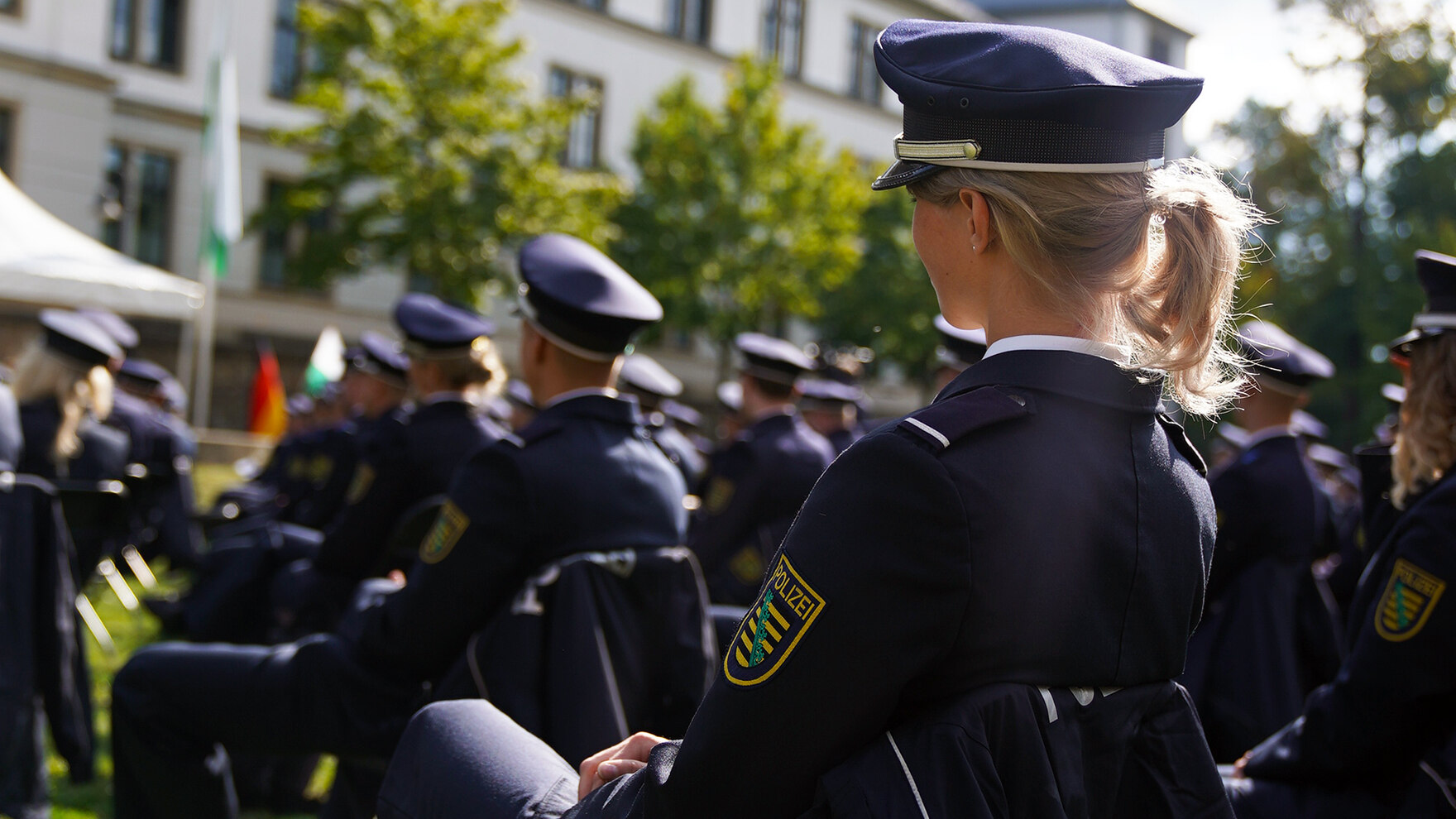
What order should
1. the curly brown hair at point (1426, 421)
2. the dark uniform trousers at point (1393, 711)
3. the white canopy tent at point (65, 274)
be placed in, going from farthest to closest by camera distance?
the white canopy tent at point (65, 274) < the curly brown hair at point (1426, 421) < the dark uniform trousers at point (1393, 711)

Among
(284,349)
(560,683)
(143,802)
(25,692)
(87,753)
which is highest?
(560,683)

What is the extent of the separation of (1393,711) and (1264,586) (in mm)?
2204

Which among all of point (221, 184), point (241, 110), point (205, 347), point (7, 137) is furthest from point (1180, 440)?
point (241, 110)

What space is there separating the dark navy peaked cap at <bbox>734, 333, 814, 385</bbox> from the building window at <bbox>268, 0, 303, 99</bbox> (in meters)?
23.7

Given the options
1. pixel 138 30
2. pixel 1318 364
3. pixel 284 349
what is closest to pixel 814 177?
pixel 284 349

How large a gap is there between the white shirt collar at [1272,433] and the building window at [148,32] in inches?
1067

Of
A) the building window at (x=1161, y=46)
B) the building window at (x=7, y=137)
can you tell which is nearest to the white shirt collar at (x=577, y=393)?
the building window at (x=7, y=137)

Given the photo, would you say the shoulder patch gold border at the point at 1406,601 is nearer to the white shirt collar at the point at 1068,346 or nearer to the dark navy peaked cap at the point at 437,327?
the white shirt collar at the point at 1068,346

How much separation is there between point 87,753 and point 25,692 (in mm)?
532

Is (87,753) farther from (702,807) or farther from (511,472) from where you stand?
(702,807)

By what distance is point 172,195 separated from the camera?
2752cm

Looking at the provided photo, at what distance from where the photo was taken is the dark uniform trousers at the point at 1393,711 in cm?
251

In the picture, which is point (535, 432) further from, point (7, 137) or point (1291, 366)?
point (7, 137)

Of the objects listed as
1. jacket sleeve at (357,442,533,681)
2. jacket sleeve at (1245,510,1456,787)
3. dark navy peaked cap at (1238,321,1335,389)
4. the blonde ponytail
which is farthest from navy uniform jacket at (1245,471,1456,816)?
dark navy peaked cap at (1238,321,1335,389)
